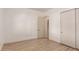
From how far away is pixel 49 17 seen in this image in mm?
2061

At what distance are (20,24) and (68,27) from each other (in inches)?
40.3

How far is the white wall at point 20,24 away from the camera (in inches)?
78.3

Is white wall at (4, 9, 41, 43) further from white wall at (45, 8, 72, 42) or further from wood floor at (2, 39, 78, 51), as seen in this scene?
white wall at (45, 8, 72, 42)

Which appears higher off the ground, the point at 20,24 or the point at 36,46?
the point at 20,24

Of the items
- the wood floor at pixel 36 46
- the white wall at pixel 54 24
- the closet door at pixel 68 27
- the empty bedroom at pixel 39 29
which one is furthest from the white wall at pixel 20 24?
the closet door at pixel 68 27

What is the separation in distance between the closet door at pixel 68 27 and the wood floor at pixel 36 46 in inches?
5.3

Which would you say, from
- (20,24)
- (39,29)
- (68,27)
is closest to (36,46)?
(39,29)

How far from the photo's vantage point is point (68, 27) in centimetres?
204

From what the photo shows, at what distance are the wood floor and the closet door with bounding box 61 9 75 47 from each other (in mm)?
134

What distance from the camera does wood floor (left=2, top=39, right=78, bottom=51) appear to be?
2.00m

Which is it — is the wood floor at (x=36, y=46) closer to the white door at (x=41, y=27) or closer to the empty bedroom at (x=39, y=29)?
the empty bedroom at (x=39, y=29)

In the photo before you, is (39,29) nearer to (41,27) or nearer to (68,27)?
(41,27)

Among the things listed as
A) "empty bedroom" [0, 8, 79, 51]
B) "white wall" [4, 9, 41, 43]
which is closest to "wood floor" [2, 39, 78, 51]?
"empty bedroom" [0, 8, 79, 51]
